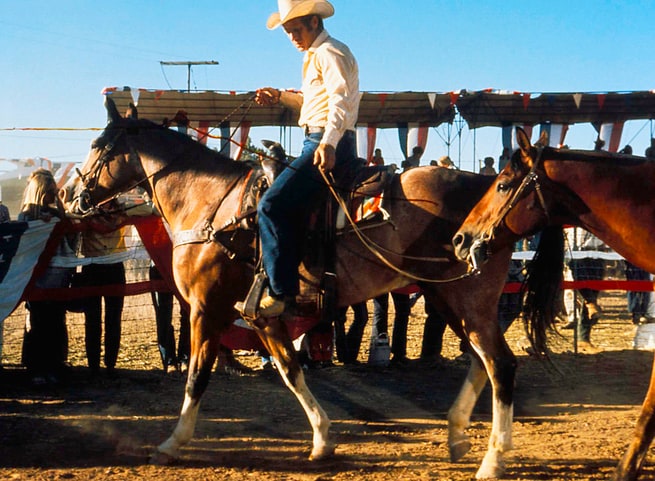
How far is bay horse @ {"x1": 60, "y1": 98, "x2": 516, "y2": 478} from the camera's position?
212 inches

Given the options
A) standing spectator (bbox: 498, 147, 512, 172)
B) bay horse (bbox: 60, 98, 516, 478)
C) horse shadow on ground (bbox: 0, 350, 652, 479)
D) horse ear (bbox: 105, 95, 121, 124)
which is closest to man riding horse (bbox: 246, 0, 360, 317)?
bay horse (bbox: 60, 98, 516, 478)

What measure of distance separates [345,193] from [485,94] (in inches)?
491

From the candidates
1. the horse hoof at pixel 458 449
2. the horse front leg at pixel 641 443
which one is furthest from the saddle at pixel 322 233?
the horse front leg at pixel 641 443

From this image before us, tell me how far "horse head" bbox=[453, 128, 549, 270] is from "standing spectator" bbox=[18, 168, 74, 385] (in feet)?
16.0

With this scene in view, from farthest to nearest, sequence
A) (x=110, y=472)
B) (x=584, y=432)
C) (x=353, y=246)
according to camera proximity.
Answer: (x=584, y=432) → (x=353, y=246) → (x=110, y=472)

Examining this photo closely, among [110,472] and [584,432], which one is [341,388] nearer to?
[584,432]

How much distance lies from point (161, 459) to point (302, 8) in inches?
130

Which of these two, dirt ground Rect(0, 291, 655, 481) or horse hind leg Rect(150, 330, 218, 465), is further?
horse hind leg Rect(150, 330, 218, 465)

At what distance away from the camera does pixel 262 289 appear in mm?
5430

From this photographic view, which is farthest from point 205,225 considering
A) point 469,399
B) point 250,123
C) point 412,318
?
point 250,123

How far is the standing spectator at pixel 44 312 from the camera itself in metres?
8.10

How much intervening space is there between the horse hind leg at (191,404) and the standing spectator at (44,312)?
312 centimetres

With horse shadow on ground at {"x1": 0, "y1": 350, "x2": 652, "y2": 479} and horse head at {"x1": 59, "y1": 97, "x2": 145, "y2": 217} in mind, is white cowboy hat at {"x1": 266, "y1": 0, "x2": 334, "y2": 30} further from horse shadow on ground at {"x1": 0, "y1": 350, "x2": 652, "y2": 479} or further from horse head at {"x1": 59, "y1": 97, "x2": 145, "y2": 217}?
horse shadow on ground at {"x1": 0, "y1": 350, "x2": 652, "y2": 479}

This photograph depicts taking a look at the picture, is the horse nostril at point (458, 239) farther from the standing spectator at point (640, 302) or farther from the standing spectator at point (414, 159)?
the standing spectator at point (414, 159)
